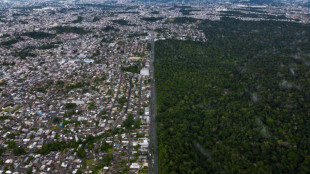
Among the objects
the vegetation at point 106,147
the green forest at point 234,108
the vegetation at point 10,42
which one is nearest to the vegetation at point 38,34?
the vegetation at point 10,42

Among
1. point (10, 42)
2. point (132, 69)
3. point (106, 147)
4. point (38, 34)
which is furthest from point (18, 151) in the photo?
point (38, 34)

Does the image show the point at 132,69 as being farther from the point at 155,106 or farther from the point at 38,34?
the point at 38,34

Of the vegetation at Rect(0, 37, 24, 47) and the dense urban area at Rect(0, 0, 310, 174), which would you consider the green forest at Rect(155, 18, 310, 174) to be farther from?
the vegetation at Rect(0, 37, 24, 47)


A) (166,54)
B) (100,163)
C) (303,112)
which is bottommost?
(100,163)

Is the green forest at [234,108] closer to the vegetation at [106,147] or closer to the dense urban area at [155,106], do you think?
the dense urban area at [155,106]

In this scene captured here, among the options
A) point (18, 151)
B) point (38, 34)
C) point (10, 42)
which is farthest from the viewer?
point (38, 34)

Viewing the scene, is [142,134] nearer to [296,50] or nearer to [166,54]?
[166,54]

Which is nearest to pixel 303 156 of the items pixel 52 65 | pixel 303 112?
pixel 303 112
